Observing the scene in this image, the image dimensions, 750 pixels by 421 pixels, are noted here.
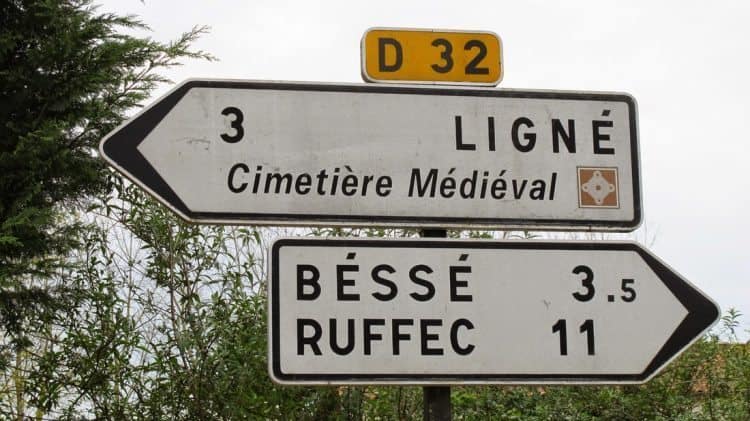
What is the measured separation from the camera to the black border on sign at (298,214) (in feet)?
8.93

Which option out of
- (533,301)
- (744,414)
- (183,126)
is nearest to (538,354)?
(533,301)

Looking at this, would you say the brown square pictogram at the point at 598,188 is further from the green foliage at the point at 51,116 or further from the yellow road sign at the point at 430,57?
the green foliage at the point at 51,116

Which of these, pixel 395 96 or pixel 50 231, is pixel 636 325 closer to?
pixel 395 96

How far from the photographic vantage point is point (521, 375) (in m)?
2.74

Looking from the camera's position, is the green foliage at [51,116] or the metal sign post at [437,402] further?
the green foliage at [51,116]

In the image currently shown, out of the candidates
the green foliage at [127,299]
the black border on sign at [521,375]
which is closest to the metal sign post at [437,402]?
the black border on sign at [521,375]

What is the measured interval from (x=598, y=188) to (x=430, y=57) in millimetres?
628

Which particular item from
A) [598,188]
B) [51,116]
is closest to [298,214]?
[598,188]

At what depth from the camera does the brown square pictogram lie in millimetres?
2918

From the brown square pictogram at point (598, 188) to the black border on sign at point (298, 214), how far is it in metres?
0.05

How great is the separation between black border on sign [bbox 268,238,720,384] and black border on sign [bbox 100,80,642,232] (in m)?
0.06

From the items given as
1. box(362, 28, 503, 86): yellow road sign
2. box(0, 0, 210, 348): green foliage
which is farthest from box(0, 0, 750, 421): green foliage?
box(362, 28, 503, 86): yellow road sign

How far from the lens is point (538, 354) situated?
2.76 m

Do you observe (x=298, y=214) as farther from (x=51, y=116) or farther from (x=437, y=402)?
(x=51, y=116)
